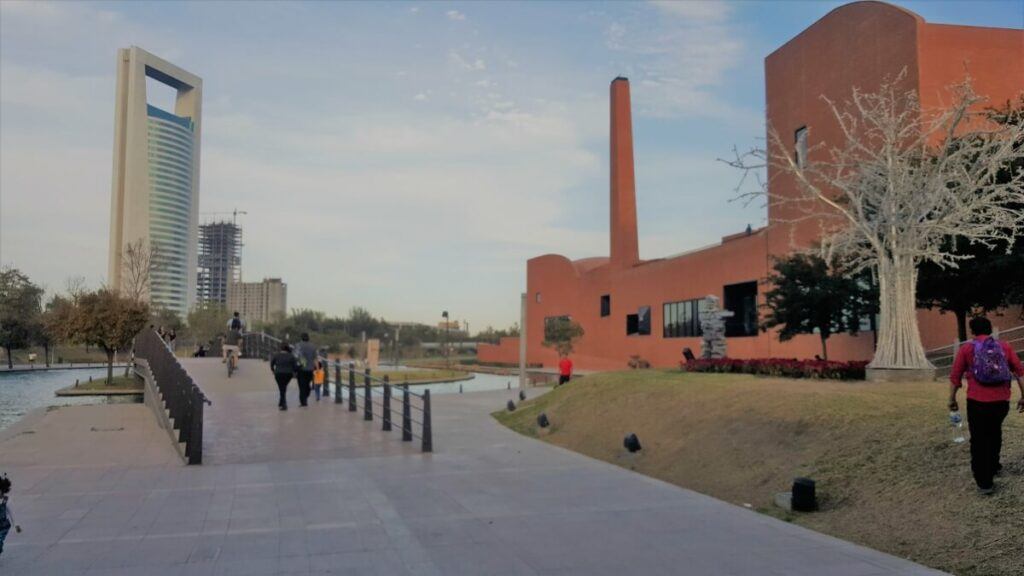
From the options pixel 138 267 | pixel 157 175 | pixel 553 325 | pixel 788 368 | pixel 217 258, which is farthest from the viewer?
pixel 217 258

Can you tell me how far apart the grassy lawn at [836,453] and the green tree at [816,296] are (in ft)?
16.8

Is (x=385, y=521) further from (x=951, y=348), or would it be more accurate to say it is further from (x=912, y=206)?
(x=951, y=348)

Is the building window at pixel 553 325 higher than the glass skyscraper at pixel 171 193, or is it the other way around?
the glass skyscraper at pixel 171 193

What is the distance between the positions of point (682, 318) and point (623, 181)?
39.4ft

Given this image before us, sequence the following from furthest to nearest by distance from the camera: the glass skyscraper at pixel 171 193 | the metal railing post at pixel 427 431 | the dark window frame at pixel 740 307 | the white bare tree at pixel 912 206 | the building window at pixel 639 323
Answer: the glass skyscraper at pixel 171 193, the building window at pixel 639 323, the dark window frame at pixel 740 307, the white bare tree at pixel 912 206, the metal railing post at pixel 427 431

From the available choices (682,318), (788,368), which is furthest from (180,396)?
(682,318)

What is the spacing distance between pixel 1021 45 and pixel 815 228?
8.01 m

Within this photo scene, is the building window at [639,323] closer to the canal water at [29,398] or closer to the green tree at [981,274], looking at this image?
the green tree at [981,274]

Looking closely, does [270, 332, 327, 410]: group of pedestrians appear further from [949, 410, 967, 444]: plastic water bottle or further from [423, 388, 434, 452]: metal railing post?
[949, 410, 967, 444]: plastic water bottle

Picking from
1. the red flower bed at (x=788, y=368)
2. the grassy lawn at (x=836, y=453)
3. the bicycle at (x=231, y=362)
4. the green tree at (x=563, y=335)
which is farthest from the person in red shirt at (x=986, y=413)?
the green tree at (x=563, y=335)

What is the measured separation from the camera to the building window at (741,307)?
33.1 meters

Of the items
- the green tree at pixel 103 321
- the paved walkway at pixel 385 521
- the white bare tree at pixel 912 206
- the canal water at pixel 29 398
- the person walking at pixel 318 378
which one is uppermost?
the white bare tree at pixel 912 206

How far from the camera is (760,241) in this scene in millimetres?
31219

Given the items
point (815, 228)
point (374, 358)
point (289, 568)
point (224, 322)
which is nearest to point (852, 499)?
point (289, 568)
